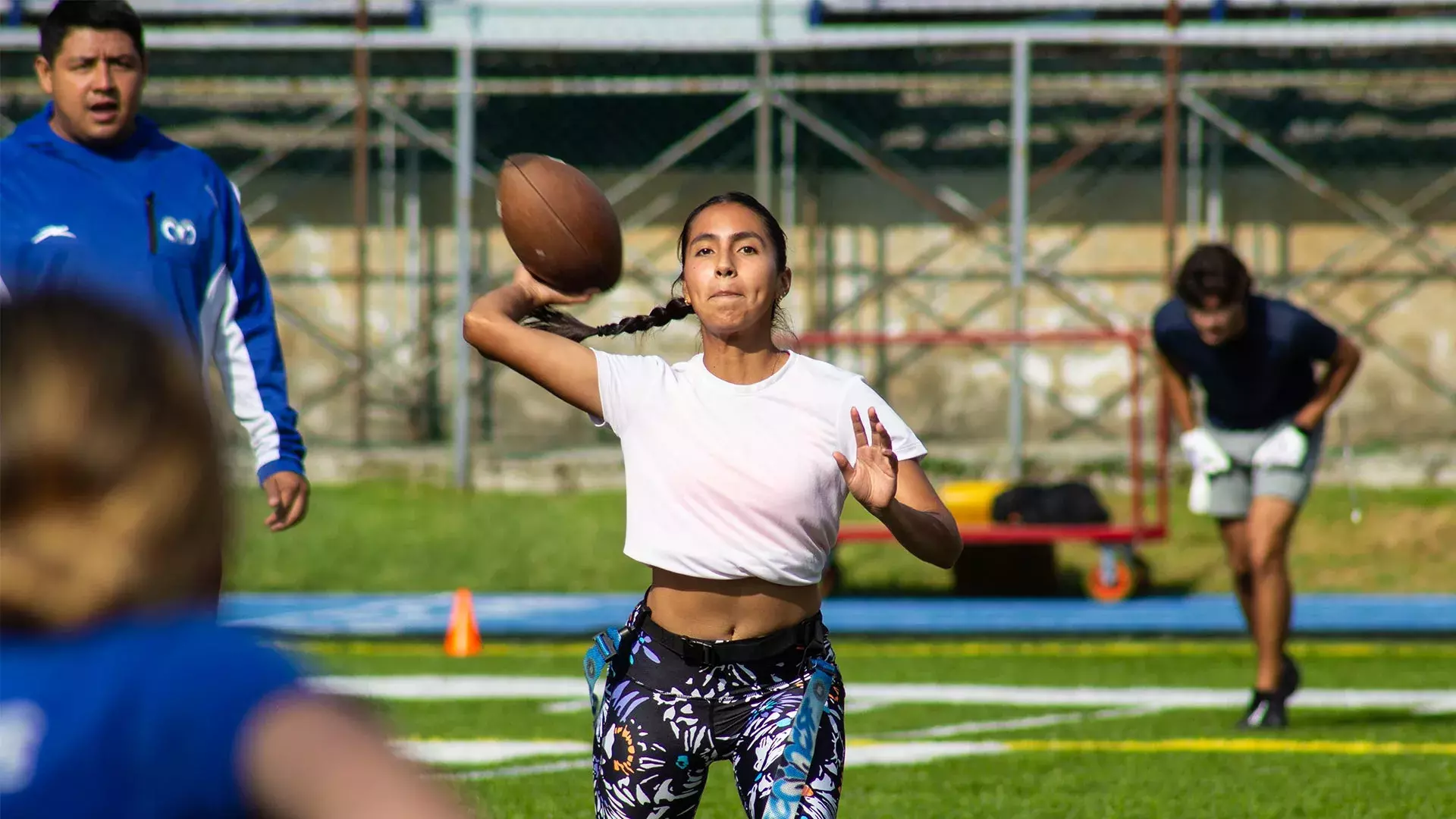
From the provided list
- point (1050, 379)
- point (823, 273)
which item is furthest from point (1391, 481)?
point (823, 273)

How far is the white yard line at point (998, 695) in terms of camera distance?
27.7 ft

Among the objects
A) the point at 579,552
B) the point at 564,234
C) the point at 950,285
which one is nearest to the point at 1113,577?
the point at 579,552

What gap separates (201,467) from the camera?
1471mm

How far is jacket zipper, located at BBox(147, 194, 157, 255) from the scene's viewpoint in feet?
15.0

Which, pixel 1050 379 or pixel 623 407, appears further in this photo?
pixel 1050 379

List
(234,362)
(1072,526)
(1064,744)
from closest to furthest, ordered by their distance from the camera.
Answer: (234,362) → (1064,744) → (1072,526)

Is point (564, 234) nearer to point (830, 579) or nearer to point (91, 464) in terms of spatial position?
point (91, 464)

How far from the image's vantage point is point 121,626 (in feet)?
4.80

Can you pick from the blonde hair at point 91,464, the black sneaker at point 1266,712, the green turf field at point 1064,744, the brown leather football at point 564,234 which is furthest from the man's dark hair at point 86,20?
the black sneaker at point 1266,712

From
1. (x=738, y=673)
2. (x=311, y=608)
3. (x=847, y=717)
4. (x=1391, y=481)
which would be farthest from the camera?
(x=1391, y=481)

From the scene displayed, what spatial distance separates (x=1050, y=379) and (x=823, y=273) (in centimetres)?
222

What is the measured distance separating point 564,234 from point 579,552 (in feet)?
33.1

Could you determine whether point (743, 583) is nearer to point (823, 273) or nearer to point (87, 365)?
point (87, 365)

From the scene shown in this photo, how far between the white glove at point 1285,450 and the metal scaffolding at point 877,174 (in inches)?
378
